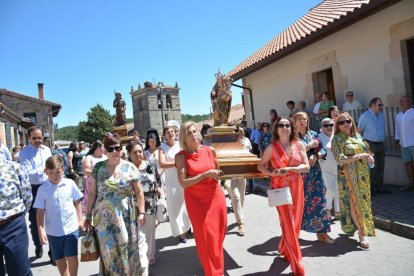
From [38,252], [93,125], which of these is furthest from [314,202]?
[93,125]

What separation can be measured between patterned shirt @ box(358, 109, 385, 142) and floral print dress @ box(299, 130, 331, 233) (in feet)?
8.82

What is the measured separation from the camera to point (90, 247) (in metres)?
3.38

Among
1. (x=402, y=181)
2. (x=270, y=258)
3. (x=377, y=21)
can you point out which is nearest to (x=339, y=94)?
(x=377, y=21)

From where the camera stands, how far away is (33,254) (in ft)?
18.5

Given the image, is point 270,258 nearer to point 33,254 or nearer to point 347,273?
point 347,273

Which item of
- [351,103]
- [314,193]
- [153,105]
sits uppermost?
[153,105]

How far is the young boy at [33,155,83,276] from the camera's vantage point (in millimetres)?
3713

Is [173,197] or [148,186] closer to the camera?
[148,186]

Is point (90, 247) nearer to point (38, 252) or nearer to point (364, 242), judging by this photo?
point (38, 252)

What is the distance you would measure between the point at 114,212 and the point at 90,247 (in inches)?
17.1

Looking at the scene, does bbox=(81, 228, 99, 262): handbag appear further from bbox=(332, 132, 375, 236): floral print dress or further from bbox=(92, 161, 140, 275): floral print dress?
bbox=(332, 132, 375, 236): floral print dress

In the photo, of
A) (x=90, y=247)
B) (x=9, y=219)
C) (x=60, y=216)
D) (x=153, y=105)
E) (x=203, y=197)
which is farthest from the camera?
(x=153, y=105)

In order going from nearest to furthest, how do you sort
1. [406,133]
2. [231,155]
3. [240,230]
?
[231,155], [240,230], [406,133]

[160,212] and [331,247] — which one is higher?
[160,212]
